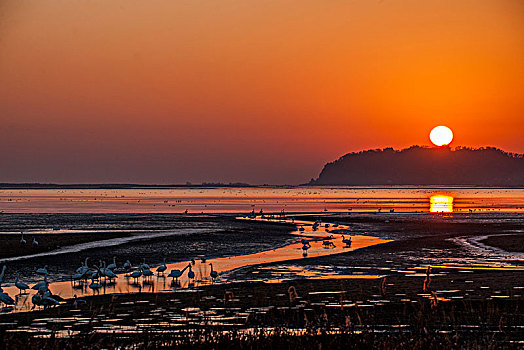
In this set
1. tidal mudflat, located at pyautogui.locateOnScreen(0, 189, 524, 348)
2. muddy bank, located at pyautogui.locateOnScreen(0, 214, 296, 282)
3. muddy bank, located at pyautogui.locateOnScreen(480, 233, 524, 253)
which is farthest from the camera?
muddy bank, located at pyautogui.locateOnScreen(480, 233, 524, 253)

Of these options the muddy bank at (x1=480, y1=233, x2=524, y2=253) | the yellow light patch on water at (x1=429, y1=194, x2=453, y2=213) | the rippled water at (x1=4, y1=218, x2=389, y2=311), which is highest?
the yellow light patch on water at (x1=429, y1=194, x2=453, y2=213)

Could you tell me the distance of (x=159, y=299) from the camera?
64.4ft

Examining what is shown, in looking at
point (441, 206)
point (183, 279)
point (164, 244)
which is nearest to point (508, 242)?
point (164, 244)

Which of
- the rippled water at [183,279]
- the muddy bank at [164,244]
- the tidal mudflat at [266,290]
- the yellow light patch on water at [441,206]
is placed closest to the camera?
the tidal mudflat at [266,290]

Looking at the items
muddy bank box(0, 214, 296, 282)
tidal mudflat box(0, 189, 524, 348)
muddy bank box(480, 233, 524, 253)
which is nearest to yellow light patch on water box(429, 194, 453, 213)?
muddy bank box(0, 214, 296, 282)

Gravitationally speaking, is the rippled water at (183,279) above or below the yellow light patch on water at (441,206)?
below

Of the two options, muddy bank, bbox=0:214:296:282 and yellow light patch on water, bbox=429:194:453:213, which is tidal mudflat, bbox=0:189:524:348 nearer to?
muddy bank, bbox=0:214:296:282

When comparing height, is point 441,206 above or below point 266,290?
above

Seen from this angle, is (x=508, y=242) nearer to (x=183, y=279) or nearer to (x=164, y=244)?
(x=164, y=244)

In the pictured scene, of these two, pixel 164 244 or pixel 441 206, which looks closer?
pixel 164 244

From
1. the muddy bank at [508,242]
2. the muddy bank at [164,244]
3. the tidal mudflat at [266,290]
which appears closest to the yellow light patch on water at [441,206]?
the muddy bank at [164,244]

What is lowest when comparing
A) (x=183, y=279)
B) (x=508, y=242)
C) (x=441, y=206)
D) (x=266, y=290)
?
(x=183, y=279)

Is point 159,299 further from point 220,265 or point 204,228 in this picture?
point 204,228

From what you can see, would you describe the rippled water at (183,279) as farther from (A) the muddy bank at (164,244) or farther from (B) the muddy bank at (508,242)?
(B) the muddy bank at (508,242)
